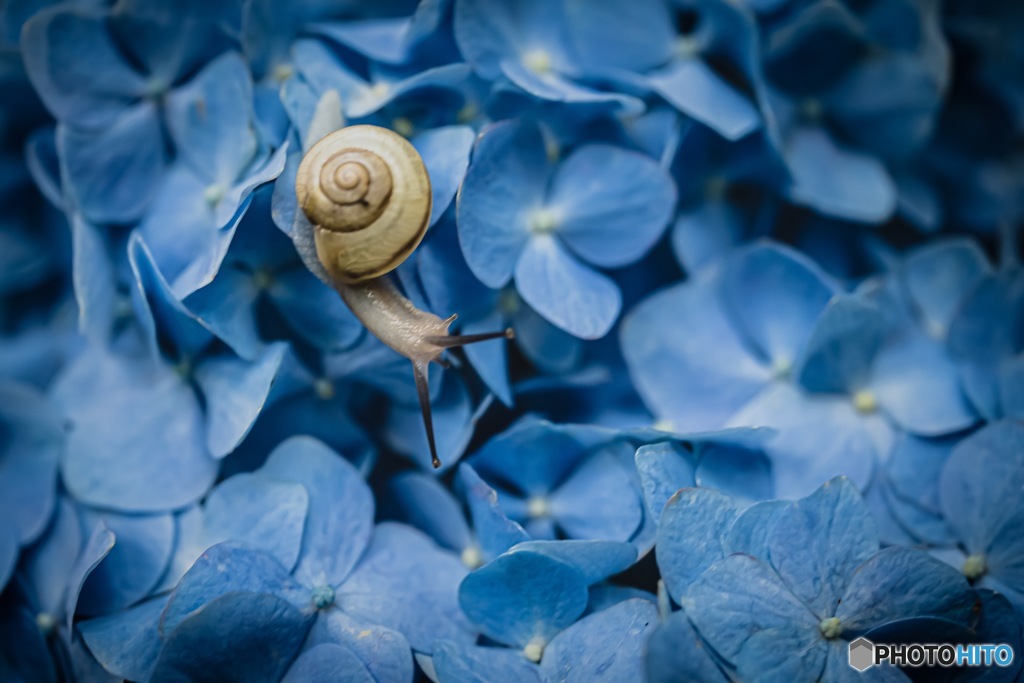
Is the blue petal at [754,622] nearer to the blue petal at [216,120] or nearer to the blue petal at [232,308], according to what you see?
the blue petal at [232,308]

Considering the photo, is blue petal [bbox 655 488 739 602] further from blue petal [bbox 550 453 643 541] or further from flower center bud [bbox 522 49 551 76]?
flower center bud [bbox 522 49 551 76]

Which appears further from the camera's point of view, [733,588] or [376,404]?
[376,404]

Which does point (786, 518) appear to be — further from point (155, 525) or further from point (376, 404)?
point (155, 525)

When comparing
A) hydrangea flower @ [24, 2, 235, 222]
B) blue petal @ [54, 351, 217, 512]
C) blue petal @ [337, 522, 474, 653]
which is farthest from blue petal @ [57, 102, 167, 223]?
blue petal @ [337, 522, 474, 653]

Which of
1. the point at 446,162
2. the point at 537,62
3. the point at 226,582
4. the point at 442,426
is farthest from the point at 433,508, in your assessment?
the point at 537,62

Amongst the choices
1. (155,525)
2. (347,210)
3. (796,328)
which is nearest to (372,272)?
(347,210)

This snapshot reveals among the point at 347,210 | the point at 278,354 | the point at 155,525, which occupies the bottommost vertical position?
the point at 155,525
